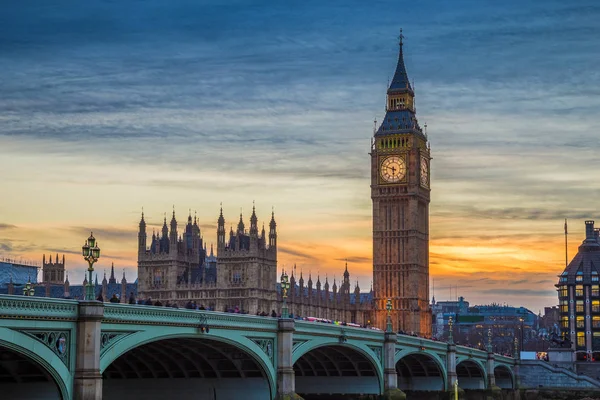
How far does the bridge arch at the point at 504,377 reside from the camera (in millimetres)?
143375

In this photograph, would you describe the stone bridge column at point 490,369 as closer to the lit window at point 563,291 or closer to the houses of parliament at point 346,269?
the houses of parliament at point 346,269

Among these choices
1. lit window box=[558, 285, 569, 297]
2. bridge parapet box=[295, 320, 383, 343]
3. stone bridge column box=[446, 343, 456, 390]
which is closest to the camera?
bridge parapet box=[295, 320, 383, 343]

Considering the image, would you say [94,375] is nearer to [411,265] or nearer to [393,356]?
[393,356]

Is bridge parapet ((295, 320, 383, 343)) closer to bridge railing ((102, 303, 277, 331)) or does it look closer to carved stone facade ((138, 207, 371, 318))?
bridge railing ((102, 303, 277, 331))

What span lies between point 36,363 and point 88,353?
2.60 meters

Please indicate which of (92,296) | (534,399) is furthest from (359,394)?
(534,399)

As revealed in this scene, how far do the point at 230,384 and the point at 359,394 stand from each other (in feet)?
64.7

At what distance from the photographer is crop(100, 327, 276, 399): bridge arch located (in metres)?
66.4

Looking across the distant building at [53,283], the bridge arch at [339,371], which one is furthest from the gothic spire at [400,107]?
the bridge arch at [339,371]

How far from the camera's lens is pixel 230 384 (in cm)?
7175

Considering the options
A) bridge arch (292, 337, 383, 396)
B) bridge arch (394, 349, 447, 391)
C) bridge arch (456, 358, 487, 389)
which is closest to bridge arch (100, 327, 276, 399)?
bridge arch (292, 337, 383, 396)

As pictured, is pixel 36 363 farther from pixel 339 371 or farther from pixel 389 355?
pixel 339 371

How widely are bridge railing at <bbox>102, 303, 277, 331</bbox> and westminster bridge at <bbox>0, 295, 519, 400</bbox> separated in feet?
0.19

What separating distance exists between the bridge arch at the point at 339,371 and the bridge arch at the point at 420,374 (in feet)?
51.3
